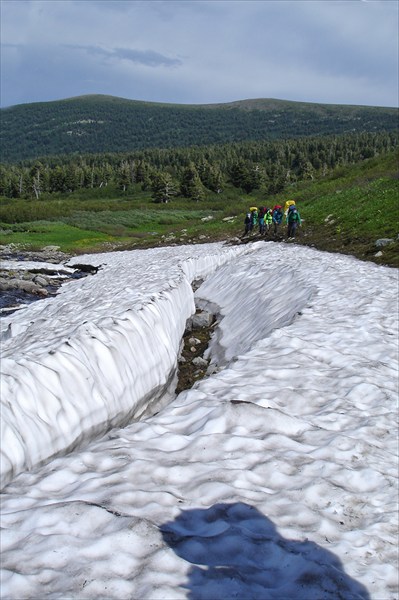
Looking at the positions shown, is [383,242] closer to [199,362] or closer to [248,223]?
[199,362]

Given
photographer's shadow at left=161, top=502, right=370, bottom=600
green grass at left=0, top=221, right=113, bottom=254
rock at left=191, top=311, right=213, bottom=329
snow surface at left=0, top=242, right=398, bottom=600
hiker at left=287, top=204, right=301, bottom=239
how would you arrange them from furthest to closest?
green grass at left=0, top=221, right=113, bottom=254
hiker at left=287, top=204, right=301, bottom=239
rock at left=191, top=311, right=213, bottom=329
snow surface at left=0, top=242, right=398, bottom=600
photographer's shadow at left=161, top=502, right=370, bottom=600

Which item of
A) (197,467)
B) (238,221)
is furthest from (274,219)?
(197,467)

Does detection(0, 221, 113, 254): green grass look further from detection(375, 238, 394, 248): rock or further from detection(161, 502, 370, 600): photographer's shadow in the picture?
detection(161, 502, 370, 600): photographer's shadow

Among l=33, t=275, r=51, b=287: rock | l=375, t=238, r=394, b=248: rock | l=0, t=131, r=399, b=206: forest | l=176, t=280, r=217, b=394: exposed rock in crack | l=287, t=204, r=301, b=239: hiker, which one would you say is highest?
l=0, t=131, r=399, b=206: forest

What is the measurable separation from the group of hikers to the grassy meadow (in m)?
1.17

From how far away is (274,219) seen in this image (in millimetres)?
34281

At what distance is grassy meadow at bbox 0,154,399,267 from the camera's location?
2769 centimetres

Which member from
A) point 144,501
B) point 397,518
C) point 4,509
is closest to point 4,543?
point 4,509

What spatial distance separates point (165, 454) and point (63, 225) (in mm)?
70885

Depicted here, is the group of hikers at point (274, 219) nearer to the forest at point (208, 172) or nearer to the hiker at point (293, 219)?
the hiker at point (293, 219)

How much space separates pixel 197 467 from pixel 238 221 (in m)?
47.3

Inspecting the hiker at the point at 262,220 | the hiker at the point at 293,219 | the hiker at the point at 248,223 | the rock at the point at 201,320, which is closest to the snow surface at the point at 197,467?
the rock at the point at 201,320

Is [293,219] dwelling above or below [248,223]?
above

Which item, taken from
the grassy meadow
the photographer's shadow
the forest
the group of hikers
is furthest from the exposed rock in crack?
the forest
